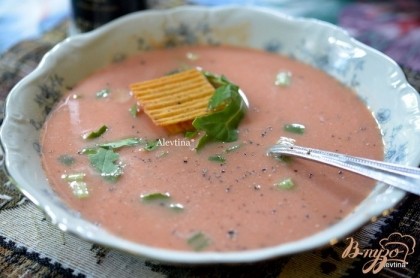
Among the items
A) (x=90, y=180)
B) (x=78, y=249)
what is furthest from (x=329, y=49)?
(x=78, y=249)

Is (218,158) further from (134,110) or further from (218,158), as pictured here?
(134,110)

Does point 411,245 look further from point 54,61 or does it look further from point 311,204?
point 54,61

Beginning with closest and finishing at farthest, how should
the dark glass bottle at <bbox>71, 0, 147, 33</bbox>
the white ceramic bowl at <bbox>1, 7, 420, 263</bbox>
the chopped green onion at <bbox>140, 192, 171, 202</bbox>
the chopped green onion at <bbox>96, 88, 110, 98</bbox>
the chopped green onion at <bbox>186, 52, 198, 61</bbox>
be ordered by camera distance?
the white ceramic bowl at <bbox>1, 7, 420, 263</bbox>, the chopped green onion at <bbox>140, 192, 171, 202</bbox>, the chopped green onion at <bbox>96, 88, 110, 98</bbox>, the chopped green onion at <bbox>186, 52, 198, 61</bbox>, the dark glass bottle at <bbox>71, 0, 147, 33</bbox>

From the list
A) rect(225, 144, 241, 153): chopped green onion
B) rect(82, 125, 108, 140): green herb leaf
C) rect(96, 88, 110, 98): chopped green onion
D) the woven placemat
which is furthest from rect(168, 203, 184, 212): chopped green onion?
rect(96, 88, 110, 98): chopped green onion

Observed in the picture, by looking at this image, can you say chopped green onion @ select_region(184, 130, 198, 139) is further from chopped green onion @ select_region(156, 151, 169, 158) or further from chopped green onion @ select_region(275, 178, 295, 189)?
chopped green onion @ select_region(275, 178, 295, 189)

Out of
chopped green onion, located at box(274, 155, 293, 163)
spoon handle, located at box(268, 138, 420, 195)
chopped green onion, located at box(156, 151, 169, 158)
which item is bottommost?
chopped green onion, located at box(156, 151, 169, 158)

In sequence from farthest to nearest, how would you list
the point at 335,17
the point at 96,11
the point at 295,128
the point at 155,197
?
the point at 335,17 < the point at 96,11 < the point at 295,128 < the point at 155,197

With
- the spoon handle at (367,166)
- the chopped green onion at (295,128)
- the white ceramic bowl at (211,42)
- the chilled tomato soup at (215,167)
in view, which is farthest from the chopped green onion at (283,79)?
the spoon handle at (367,166)

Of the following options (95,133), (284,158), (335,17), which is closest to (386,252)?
(284,158)
